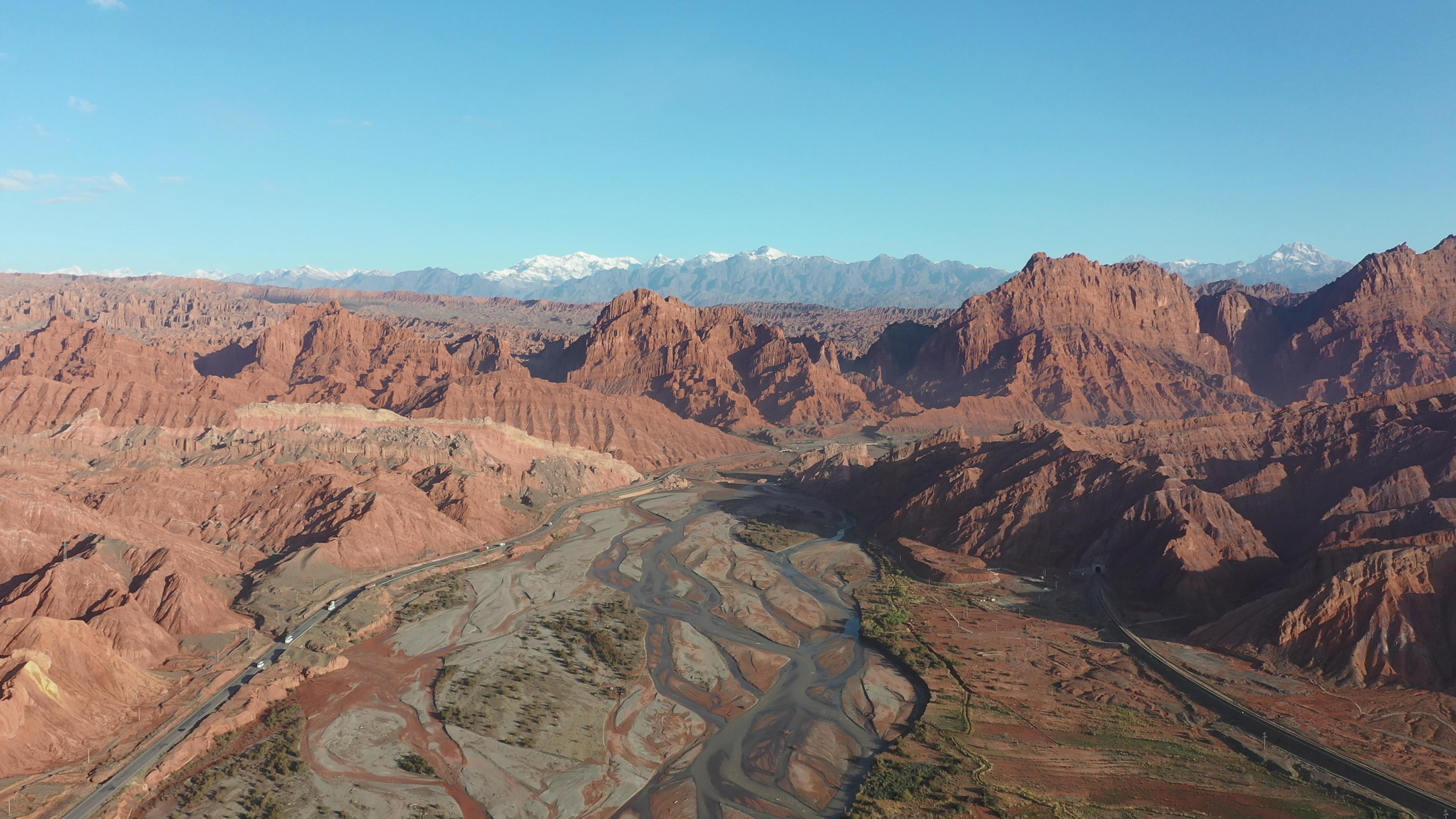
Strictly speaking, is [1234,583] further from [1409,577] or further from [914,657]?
[914,657]

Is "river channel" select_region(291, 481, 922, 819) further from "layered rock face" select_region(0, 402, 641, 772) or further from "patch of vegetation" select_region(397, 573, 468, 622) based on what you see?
"layered rock face" select_region(0, 402, 641, 772)

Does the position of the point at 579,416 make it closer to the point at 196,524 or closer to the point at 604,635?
the point at 196,524

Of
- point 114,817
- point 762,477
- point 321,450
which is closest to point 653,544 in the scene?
point 321,450

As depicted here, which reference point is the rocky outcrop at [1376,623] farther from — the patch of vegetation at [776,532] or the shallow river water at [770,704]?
the patch of vegetation at [776,532]

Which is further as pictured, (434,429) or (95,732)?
(434,429)

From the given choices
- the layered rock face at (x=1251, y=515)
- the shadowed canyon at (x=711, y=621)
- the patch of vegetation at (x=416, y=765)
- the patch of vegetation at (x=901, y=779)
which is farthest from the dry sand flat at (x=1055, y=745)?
the patch of vegetation at (x=416, y=765)

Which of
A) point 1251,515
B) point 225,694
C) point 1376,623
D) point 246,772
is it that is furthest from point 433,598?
point 1251,515
